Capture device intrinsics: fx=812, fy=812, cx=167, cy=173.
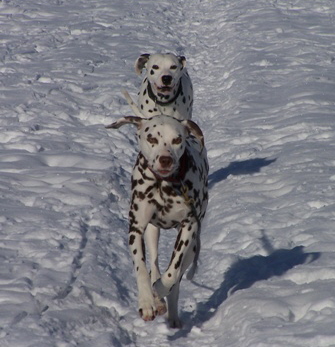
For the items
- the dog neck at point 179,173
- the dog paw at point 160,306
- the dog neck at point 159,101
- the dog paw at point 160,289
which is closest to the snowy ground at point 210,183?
the dog paw at point 160,306

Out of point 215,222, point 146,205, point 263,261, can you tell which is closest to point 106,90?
point 215,222

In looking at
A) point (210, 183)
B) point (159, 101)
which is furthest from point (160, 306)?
point (210, 183)

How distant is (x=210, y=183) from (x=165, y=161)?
14.3 feet

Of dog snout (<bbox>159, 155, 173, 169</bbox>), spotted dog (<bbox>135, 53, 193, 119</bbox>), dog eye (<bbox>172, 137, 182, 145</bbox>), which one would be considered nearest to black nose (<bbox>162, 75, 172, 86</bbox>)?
spotted dog (<bbox>135, 53, 193, 119</bbox>)

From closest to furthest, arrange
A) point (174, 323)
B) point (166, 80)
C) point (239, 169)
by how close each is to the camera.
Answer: point (174, 323) < point (166, 80) < point (239, 169)

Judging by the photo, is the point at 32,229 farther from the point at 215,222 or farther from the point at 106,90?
the point at 106,90

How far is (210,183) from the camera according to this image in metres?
10.1

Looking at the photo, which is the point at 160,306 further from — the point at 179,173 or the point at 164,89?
the point at 164,89

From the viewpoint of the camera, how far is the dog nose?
5.77 m

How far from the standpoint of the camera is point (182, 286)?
714 centimetres

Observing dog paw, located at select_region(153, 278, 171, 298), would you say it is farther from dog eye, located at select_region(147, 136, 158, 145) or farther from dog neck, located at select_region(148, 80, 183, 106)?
Answer: dog neck, located at select_region(148, 80, 183, 106)

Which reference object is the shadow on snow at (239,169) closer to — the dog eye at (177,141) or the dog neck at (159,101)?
the dog neck at (159,101)

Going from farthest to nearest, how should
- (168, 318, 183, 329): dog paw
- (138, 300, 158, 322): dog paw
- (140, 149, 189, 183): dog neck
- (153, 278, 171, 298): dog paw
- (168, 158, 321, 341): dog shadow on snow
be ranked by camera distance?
(168, 158, 321, 341): dog shadow on snow, (168, 318, 183, 329): dog paw, (140, 149, 189, 183): dog neck, (153, 278, 171, 298): dog paw, (138, 300, 158, 322): dog paw

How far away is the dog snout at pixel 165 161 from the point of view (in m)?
5.77
